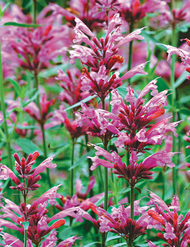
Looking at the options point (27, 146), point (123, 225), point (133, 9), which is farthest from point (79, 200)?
point (133, 9)

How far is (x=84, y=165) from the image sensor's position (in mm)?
1668

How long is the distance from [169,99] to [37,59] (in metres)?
0.56

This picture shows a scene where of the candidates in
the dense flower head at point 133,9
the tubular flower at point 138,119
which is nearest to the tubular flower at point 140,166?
Result: the tubular flower at point 138,119

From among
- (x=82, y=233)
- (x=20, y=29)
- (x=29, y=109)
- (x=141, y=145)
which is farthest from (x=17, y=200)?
(x=20, y=29)

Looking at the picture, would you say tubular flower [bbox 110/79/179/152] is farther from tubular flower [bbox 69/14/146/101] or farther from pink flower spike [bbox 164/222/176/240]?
pink flower spike [bbox 164/222/176/240]

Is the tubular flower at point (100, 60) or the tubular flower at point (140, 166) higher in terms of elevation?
the tubular flower at point (100, 60)

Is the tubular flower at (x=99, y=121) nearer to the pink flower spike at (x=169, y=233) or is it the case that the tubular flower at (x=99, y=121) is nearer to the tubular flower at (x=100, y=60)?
the tubular flower at (x=100, y=60)

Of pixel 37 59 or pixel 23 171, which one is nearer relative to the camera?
pixel 23 171

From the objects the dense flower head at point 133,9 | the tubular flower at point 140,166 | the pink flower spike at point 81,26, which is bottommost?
the tubular flower at point 140,166

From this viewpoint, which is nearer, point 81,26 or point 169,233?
point 169,233

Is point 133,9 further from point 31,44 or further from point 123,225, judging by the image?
point 123,225

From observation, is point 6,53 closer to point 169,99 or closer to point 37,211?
point 169,99

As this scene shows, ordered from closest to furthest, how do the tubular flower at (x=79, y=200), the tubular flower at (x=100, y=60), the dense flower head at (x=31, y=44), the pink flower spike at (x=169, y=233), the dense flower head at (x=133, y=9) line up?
the pink flower spike at (x=169, y=233) < the tubular flower at (x=100, y=60) < the tubular flower at (x=79, y=200) < the dense flower head at (x=133, y=9) < the dense flower head at (x=31, y=44)

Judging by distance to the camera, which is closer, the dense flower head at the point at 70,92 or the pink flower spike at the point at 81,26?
the pink flower spike at the point at 81,26
